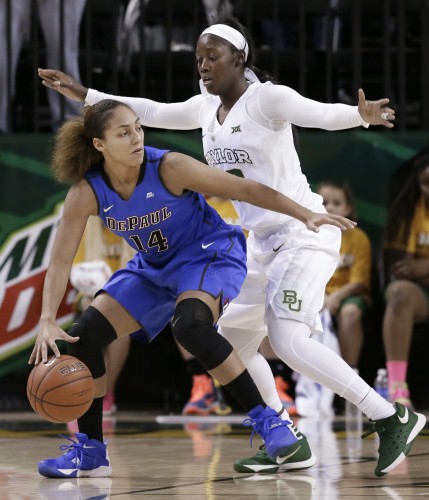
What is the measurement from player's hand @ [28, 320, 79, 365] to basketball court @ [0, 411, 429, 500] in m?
0.50

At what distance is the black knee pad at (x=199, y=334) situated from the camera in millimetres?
4613

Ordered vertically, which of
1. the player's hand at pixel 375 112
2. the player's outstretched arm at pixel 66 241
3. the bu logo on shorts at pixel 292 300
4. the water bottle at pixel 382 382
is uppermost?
the player's hand at pixel 375 112

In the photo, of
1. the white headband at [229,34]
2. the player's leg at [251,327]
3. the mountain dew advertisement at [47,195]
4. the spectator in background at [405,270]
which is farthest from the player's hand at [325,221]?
the mountain dew advertisement at [47,195]

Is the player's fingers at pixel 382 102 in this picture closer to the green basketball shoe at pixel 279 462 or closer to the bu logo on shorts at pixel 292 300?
the bu logo on shorts at pixel 292 300

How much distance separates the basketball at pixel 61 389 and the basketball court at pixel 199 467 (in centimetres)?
29

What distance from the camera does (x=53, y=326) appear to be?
4.63 meters

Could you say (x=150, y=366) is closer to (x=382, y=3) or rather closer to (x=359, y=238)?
(x=359, y=238)

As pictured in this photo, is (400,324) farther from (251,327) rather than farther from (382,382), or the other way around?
(251,327)

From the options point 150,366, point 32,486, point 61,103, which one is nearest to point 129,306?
point 32,486

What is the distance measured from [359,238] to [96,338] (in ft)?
12.5

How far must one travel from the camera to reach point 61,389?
4.54 m

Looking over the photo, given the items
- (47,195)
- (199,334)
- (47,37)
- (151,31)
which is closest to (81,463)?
(199,334)

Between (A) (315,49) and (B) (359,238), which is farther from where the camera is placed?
(A) (315,49)

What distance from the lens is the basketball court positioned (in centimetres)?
425
